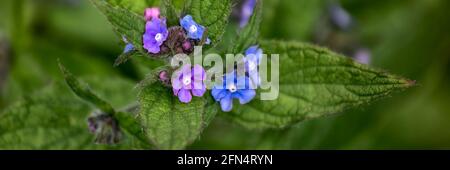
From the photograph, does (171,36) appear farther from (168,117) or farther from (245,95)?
(245,95)

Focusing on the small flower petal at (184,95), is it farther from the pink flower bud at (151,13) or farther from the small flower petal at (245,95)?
the pink flower bud at (151,13)

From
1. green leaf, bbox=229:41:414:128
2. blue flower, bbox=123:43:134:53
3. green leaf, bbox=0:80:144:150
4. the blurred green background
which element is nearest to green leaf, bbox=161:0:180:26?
blue flower, bbox=123:43:134:53

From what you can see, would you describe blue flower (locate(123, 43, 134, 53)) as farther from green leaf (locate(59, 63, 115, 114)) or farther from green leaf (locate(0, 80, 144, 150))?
green leaf (locate(0, 80, 144, 150))

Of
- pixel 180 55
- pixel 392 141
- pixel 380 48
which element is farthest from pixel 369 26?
pixel 180 55

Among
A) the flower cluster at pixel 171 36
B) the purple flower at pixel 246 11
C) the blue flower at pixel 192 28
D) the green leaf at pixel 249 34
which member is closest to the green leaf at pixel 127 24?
the flower cluster at pixel 171 36

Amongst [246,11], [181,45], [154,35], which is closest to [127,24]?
[154,35]

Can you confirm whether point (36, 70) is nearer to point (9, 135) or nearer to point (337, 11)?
point (9, 135)
